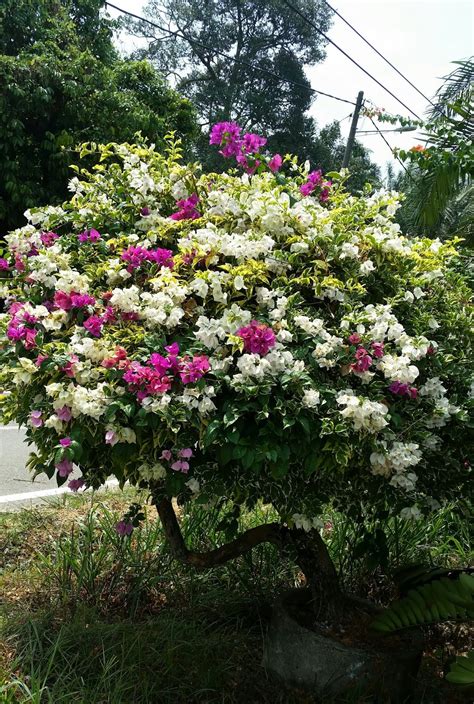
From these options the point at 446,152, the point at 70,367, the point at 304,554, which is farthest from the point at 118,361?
the point at 446,152

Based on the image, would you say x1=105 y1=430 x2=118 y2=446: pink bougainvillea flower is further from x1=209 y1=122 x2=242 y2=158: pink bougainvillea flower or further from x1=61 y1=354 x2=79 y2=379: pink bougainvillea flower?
x1=209 y1=122 x2=242 y2=158: pink bougainvillea flower

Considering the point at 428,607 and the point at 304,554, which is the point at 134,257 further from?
the point at 428,607

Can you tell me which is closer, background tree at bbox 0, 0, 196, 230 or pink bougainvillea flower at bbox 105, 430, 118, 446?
pink bougainvillea flower at bbox 105, 430, 118, 446

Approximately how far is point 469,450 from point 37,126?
10547mm

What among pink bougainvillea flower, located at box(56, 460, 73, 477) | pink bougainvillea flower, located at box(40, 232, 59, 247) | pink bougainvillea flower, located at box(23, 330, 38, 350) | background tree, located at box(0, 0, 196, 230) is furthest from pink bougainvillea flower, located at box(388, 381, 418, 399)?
background tree, located at box(0, 0, 196, 230)

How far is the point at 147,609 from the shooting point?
3438 mm

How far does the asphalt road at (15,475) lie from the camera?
5941 mm

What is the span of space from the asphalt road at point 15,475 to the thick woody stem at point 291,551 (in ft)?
8.16

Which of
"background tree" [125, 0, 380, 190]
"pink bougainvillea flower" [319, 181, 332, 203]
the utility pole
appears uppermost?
"background tree" [125, 0, 380, 190]

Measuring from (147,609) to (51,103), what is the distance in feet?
31.3

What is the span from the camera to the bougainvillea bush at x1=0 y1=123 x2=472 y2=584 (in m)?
2.18

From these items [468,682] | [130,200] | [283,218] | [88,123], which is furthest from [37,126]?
[468,682]

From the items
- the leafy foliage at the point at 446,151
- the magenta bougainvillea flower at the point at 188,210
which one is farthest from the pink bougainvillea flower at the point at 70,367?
the leafy foliage at the point at 446,151

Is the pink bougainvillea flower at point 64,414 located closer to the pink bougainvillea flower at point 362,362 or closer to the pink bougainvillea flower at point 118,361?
the pink bougainvillea flower at point 118,361
